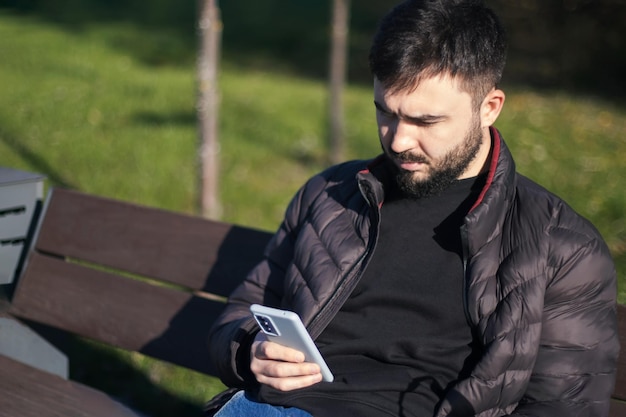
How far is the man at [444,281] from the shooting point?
2.53 m

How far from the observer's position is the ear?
2705 millimetres

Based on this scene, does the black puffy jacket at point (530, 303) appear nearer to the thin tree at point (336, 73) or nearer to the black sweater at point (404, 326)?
the black sweater at point (404, 326)

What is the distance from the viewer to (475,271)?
8.46 feet

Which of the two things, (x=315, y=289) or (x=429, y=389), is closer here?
(x=429, y=389)

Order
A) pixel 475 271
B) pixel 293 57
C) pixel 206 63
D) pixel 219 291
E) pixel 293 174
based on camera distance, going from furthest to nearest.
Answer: pixel 293 57, pixel 293 174, pixel 206 63, pixel 219 291, pixel 475 271

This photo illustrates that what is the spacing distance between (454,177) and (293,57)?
35.7 feet

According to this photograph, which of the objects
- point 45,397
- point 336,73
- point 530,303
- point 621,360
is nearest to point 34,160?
point 336,73

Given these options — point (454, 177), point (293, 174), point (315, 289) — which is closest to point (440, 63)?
point (454, 177)

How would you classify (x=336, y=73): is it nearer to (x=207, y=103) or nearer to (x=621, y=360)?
(x=207, y=103)

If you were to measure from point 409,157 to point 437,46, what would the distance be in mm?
318

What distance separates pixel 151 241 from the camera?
3.77 meters

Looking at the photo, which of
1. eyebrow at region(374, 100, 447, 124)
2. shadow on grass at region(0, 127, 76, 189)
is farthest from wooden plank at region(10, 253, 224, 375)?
shadow on grass at region(0, 127, 76, 189)

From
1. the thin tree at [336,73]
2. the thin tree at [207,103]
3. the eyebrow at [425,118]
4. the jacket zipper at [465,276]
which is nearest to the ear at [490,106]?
the eyebrow at [425,118]

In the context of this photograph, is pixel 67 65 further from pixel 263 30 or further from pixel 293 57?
pixel 263 30
